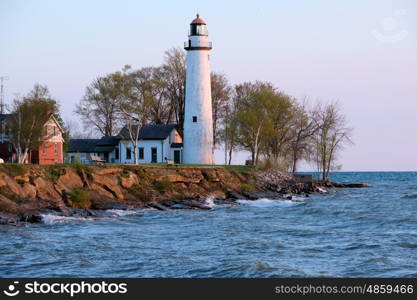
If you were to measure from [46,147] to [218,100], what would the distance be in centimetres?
1836

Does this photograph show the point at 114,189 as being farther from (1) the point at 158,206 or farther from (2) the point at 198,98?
(2) the point at 198,98

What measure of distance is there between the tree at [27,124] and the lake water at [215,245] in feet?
42.4

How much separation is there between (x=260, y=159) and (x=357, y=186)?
1597 cm

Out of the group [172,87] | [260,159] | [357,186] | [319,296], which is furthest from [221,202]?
[357,186]

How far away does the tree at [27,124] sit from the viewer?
45.1m

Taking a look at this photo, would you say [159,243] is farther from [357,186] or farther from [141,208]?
[357,186]

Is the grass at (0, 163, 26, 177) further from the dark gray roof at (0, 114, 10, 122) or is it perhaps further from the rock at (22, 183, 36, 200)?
the dark gray roof at (0, 114, 10, 122)

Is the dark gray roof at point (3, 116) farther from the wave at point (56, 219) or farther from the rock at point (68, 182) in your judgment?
the wave at point (56, 219)

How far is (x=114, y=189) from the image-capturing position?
38.7 m

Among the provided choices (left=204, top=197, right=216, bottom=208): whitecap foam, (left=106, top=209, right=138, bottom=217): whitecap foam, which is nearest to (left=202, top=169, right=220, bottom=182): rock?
(left=204, top=197, right=216, bottom=208): whitecap foam

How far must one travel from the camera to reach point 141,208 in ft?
122

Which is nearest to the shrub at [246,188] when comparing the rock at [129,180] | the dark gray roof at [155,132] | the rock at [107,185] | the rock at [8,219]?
the rock at [129,180]

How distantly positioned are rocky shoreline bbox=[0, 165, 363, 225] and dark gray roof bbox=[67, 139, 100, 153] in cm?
1713

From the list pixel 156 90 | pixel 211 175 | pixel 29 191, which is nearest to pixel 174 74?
pixel 156 90
